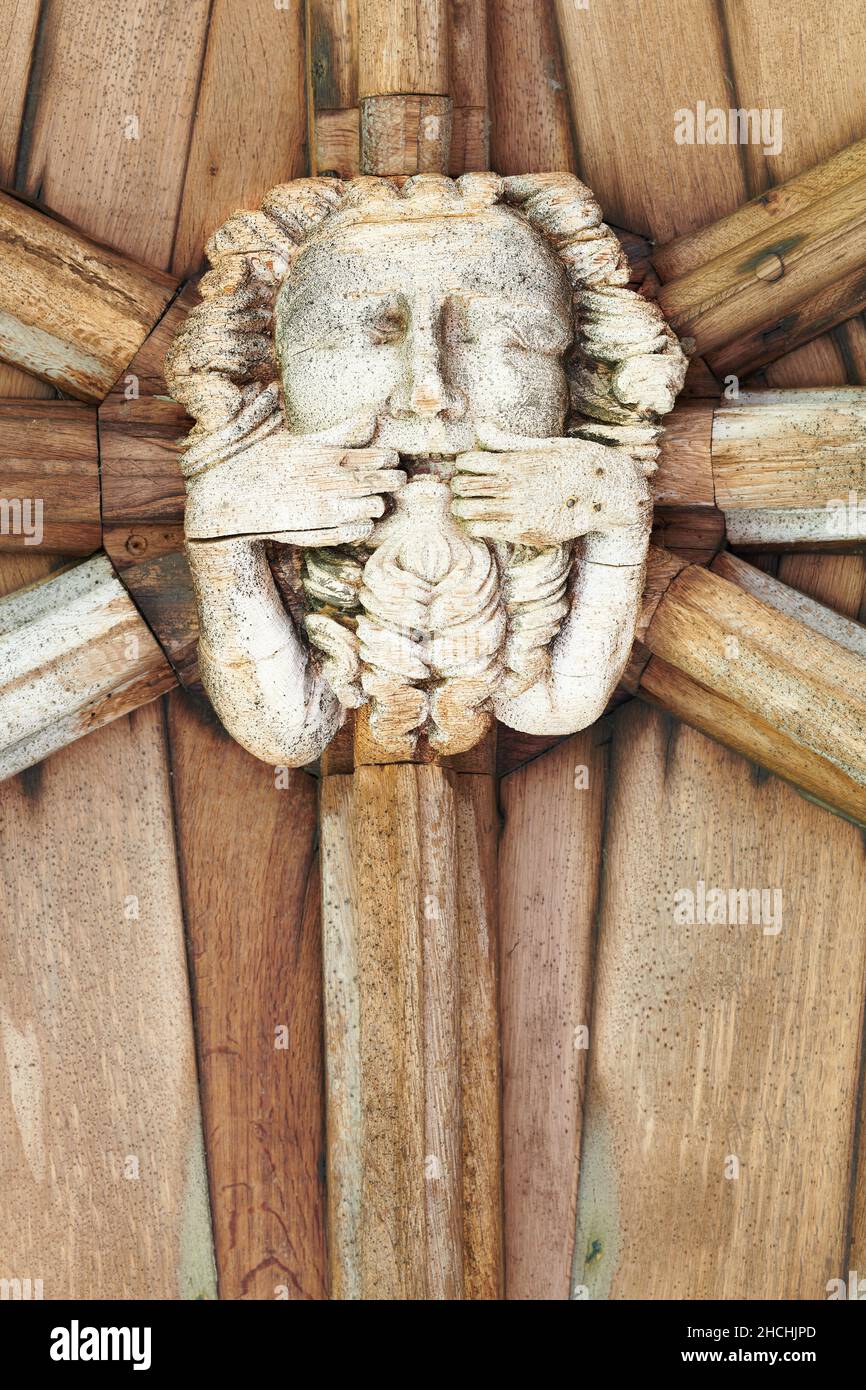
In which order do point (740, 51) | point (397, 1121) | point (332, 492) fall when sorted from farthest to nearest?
point (740, 51) → point (397, 1121) → point (332, 492)

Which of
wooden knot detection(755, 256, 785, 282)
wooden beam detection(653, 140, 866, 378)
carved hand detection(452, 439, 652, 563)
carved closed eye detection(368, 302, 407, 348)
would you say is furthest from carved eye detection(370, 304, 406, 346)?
wooden knot detection(755, 256, 785, 282)

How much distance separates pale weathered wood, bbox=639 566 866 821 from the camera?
8.10 ft

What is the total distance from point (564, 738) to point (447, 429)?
730 mm

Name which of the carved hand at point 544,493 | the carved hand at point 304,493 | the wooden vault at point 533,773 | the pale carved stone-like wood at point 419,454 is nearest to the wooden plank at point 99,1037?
the wooden vault at point 533,773

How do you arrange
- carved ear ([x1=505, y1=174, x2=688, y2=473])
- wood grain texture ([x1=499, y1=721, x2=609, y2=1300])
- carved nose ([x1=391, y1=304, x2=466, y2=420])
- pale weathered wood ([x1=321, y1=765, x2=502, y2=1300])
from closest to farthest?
carved nose ([x1=391, y1=304, x2=466, y2=420]) < carved ear ([x1=505, y1=174, x2=688, y2=473]) < pale weathered wood ([x1=321, y1=765, x2=502, y2=1300]) < wood grain texture ([x1=499, y1=721, x2=609, y2=1300])

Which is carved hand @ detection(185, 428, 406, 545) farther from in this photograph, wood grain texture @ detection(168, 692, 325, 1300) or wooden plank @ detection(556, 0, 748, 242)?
wooden plank @ detection(556, 0, 748, 242)

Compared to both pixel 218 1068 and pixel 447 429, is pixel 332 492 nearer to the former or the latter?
pixel 447 429

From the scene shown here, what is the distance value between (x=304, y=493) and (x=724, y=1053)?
52.1 inches

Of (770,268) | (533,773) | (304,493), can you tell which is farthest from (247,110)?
(533,773)

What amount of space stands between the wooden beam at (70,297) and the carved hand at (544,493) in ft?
2.22

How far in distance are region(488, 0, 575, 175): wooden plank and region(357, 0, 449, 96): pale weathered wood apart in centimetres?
28

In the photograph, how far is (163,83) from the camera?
8.86 feet

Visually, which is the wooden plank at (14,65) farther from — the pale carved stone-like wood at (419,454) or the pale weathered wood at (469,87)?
the pale weathered wood at (469,87)
